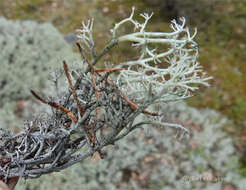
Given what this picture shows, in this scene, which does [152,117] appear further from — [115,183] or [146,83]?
[115,183]

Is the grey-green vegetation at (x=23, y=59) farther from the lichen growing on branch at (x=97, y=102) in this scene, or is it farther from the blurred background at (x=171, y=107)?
the lichen growing on branch at (x=97, y=102)

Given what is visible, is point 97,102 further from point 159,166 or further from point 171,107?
point 171,107

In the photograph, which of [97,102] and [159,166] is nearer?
[97,102]

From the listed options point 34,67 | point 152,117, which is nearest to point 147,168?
point 34,67

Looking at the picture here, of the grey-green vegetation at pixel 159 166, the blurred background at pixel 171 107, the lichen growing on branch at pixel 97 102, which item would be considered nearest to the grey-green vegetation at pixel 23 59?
the blurred background at pixel 171 107

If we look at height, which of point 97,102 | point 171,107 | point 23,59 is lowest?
point 171,107

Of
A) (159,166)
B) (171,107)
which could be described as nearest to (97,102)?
(159,166)
